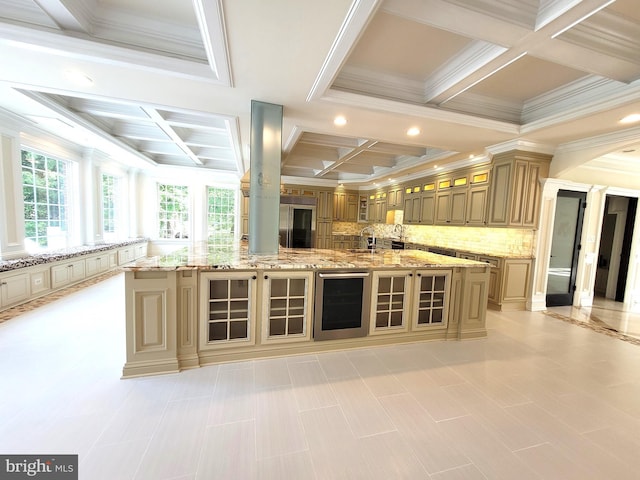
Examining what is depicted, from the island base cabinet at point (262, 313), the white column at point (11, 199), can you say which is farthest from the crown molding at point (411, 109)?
the white column at point (11, 199)

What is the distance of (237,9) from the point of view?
1.68 metres

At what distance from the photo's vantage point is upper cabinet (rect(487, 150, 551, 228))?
4.02 m

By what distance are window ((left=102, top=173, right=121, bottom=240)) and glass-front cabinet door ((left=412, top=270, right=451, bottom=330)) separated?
7.07 metres

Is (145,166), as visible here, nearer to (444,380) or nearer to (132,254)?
(132,254)

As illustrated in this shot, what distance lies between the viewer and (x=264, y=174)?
300 cm

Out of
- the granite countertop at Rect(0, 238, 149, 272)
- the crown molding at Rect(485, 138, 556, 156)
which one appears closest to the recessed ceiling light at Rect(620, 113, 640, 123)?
the crown molding at Rect(485, 138, 556, 156)

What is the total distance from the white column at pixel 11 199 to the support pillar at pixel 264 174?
375cm

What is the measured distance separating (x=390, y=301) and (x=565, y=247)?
3957 millimetres

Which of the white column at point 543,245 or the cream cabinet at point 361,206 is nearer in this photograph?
the white column at point 543,245

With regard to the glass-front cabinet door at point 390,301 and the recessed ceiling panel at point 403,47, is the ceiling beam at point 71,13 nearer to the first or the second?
the recessed ceiling panel at point 403,47

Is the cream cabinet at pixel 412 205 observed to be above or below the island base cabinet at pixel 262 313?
above

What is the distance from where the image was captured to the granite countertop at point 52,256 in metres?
3.51

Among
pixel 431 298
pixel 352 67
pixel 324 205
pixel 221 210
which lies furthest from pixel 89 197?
pixel 431 298

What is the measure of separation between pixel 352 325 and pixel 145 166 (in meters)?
7.37
